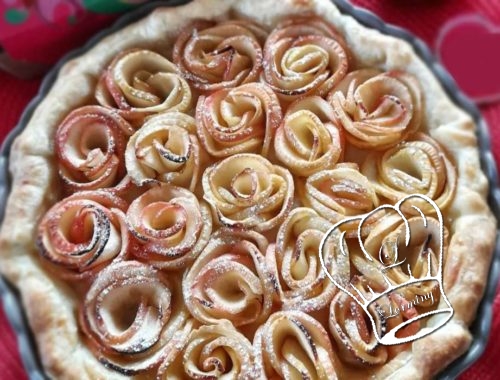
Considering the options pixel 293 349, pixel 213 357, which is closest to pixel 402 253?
pixel 293 349

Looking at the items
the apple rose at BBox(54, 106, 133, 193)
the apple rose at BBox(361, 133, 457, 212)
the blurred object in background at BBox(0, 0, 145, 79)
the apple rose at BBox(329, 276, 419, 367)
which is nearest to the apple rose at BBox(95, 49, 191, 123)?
the apple rose at BBox(54, 106, 133, 193)

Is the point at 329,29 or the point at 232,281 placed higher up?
the point at 329,29

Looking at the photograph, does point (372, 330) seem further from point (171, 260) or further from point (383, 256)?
point (171, 260)

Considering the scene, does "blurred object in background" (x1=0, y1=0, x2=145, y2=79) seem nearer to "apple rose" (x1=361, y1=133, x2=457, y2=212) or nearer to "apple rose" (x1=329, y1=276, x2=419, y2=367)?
"apple rose" (x1=361, y1=133, x2=457, y2=212)

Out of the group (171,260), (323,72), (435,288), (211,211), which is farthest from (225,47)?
(435,288)

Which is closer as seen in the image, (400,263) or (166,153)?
(400,263)

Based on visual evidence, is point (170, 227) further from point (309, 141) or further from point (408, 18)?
point (408, 18)

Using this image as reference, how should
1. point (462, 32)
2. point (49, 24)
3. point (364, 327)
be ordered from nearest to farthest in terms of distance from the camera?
point (364, 327)
point (49, 24)
point (462, 32)
